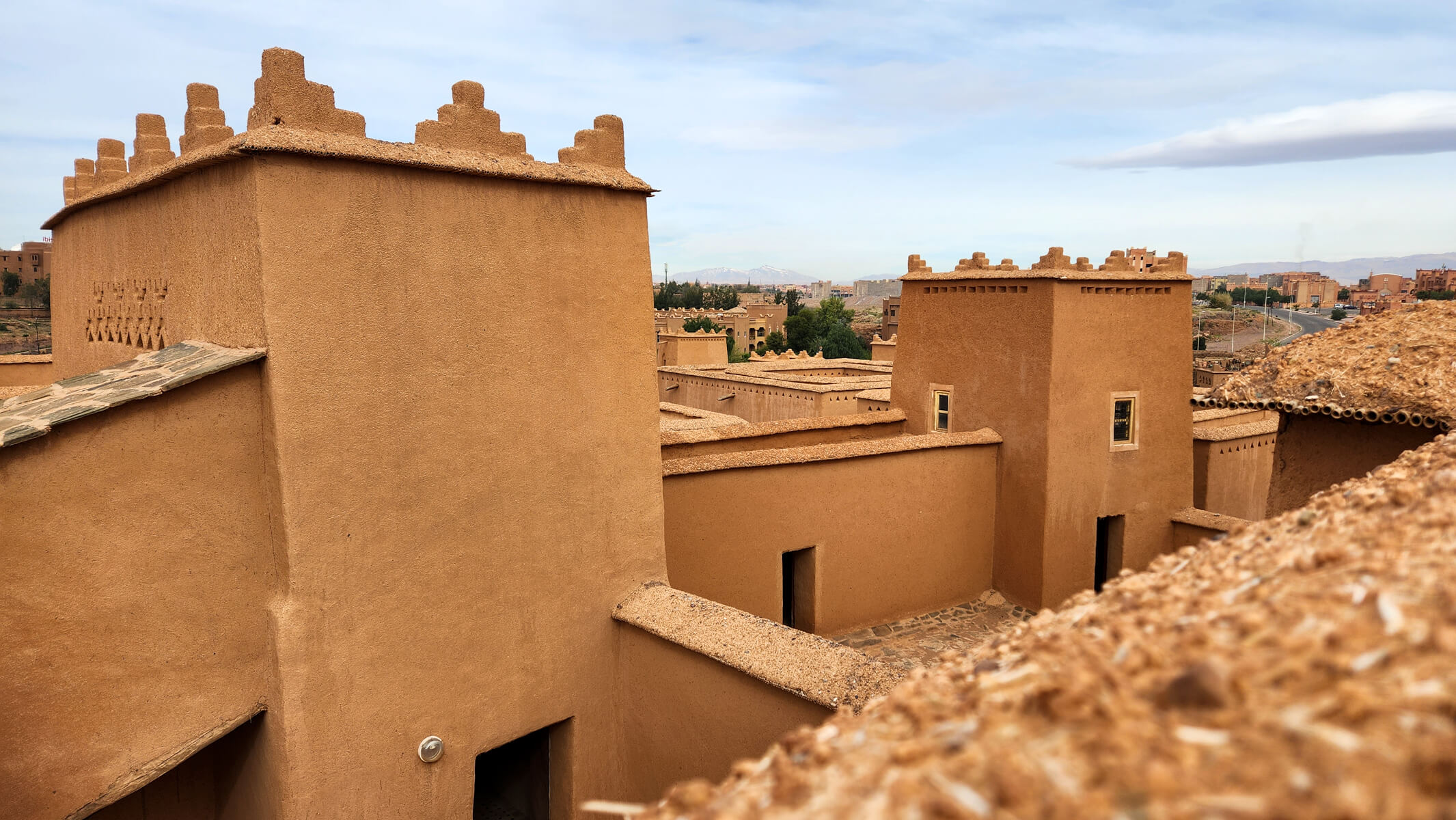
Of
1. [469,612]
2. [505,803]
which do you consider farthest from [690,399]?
[469,612]

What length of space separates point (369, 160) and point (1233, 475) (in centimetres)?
1372

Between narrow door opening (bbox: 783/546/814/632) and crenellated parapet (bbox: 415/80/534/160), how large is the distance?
18.6 ft

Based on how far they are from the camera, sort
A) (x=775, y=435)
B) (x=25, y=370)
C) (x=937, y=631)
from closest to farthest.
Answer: (x=937, y=631) → (x=775, y=435) → (x=25, y=370)

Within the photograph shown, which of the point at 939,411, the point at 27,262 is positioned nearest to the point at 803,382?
the point at 939,411

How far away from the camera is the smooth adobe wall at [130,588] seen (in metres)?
4.52

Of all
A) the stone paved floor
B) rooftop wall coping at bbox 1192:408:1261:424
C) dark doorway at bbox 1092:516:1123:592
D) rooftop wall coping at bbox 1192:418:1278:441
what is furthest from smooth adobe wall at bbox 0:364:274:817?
rooftop wall coping at bbox 1192:408:1261:424

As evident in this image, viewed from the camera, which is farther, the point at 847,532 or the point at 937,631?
the point at 937,631

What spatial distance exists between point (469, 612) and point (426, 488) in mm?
936

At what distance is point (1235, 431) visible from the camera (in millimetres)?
13891

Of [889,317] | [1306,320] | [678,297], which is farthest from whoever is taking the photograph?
[678,297]

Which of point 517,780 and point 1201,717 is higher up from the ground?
point 1201,717

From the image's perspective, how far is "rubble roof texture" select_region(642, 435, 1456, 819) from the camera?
61.0 inches

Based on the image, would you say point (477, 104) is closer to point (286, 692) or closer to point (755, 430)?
point (286, 692)

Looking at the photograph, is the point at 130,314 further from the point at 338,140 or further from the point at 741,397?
the point at 741,397
